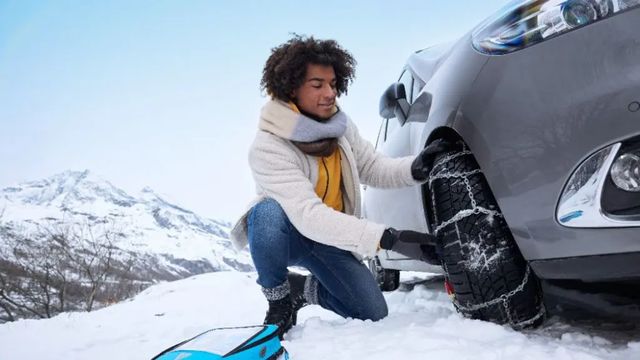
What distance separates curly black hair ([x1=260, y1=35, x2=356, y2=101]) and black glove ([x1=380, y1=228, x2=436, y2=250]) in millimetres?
886

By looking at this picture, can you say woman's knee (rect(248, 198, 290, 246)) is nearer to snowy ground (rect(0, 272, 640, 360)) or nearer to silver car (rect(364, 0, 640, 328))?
snowy ground (rect(0, 272, 640, 360))

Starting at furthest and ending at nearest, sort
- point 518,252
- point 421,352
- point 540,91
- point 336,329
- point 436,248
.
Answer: point 336,329 < point 436,248 < point 518,252 < point 421,352 < point 540,91

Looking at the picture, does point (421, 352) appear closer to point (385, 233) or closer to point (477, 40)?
point (385, 233)

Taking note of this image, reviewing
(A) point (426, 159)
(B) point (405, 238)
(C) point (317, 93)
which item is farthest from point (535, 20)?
(C) point (317, 93)

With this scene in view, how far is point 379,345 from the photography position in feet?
4.99

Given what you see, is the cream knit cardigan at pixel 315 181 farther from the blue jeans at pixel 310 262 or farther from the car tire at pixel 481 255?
the car tire at pixel 481 255

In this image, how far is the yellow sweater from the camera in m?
2.19

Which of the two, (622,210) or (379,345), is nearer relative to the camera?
(622,210)

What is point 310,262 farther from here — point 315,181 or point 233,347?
point 233,347

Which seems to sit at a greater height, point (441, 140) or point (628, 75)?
point (628, 75)

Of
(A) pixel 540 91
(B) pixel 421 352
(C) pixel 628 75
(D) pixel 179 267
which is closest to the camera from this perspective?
(C) pixel 628 75

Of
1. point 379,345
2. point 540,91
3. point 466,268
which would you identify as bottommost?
point 379,345

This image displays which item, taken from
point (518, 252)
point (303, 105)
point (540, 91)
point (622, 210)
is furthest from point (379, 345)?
point (303, 105)

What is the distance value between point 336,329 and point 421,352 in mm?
596
